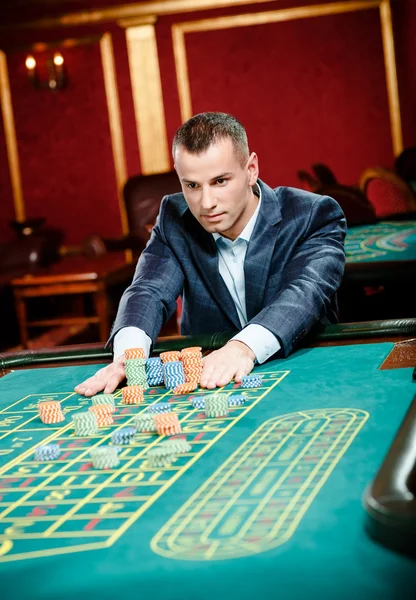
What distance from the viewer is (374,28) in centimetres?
777

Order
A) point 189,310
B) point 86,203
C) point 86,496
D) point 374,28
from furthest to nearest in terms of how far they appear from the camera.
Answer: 1. point 86,203
2. point 374,28
3. point 189,310
4. point 86,496

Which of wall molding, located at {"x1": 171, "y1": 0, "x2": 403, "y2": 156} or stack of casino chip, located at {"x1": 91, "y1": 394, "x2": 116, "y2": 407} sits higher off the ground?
wall molding, located at {"x1": 171, "y1": 0, "x2": 403, "y2": 156}

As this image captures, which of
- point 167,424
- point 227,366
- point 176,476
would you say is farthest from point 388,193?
→ point 176,476

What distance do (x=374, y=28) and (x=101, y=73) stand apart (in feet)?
8.27

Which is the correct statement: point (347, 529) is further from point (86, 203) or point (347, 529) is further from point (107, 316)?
point (86, 203)

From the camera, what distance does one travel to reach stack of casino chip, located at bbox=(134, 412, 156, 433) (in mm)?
1573

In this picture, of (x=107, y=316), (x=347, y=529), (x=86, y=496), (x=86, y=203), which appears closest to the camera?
(x=347, y=529)

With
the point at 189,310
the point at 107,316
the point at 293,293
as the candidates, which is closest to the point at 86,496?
the point at 293,293

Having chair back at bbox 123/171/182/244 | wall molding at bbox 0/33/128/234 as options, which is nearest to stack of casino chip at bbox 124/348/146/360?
chair back at bbox 123/171/182/244

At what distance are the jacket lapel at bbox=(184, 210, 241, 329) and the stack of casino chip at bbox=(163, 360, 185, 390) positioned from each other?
2.51ft

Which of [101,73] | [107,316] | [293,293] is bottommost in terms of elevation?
[107,316]

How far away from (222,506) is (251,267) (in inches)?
59.0

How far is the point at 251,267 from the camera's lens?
8.56ft

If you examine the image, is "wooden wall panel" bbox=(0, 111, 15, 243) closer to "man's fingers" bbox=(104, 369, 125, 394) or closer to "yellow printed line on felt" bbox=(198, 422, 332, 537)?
"man's fingers" bbox=(104, 369, 125, 394)
